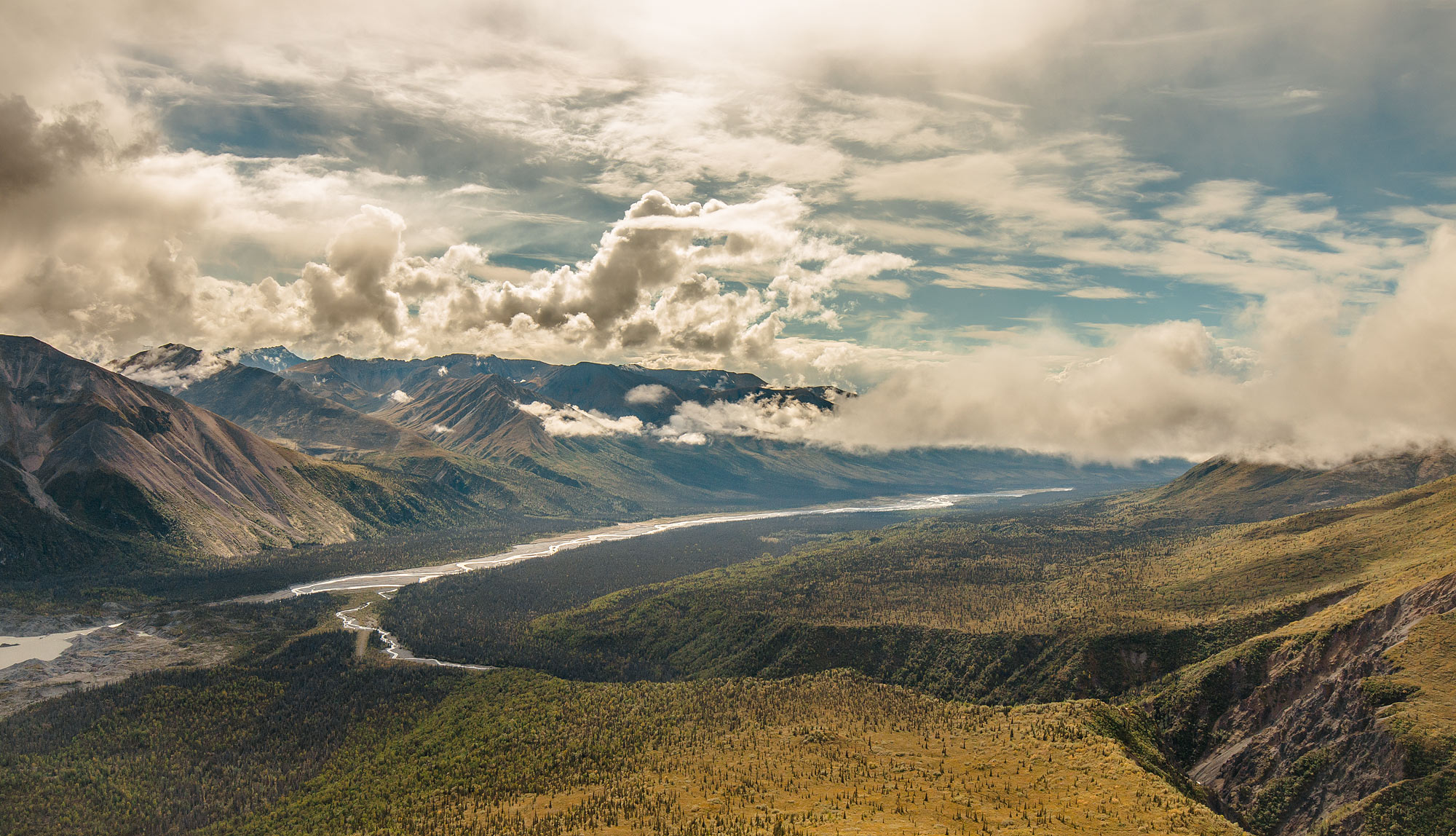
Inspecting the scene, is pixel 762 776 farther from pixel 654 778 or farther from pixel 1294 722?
pixel 1294 722

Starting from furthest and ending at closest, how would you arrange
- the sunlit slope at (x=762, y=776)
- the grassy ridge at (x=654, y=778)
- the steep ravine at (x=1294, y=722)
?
1. the steep ravine at (x=1294, y=722)
2. the grassy ridge at (x=654, y=778)
3. the sunlit slope at (x=762, y=776)

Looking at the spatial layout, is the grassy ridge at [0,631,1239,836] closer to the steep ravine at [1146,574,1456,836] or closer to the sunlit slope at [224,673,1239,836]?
the sunlit slope at [224,673,1239,836]

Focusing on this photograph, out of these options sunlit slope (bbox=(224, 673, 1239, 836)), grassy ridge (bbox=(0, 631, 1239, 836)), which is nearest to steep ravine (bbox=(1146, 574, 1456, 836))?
grassy ridge (bbox=(0, 631, 1239, 836))

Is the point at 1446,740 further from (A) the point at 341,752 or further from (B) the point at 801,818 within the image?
(A) the point at 341,752

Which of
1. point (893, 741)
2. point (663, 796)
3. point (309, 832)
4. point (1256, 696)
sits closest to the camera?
point (663, 796)

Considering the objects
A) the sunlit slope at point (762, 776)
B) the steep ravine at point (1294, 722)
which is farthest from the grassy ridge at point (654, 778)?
the steep ravine at point (1294, 722)

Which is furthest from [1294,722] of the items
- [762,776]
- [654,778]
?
[654,778]

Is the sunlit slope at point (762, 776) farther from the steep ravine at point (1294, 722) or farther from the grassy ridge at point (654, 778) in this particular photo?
the steep ravine at point (1294, 722)

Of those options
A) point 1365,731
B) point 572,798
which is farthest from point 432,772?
point 1365,731
